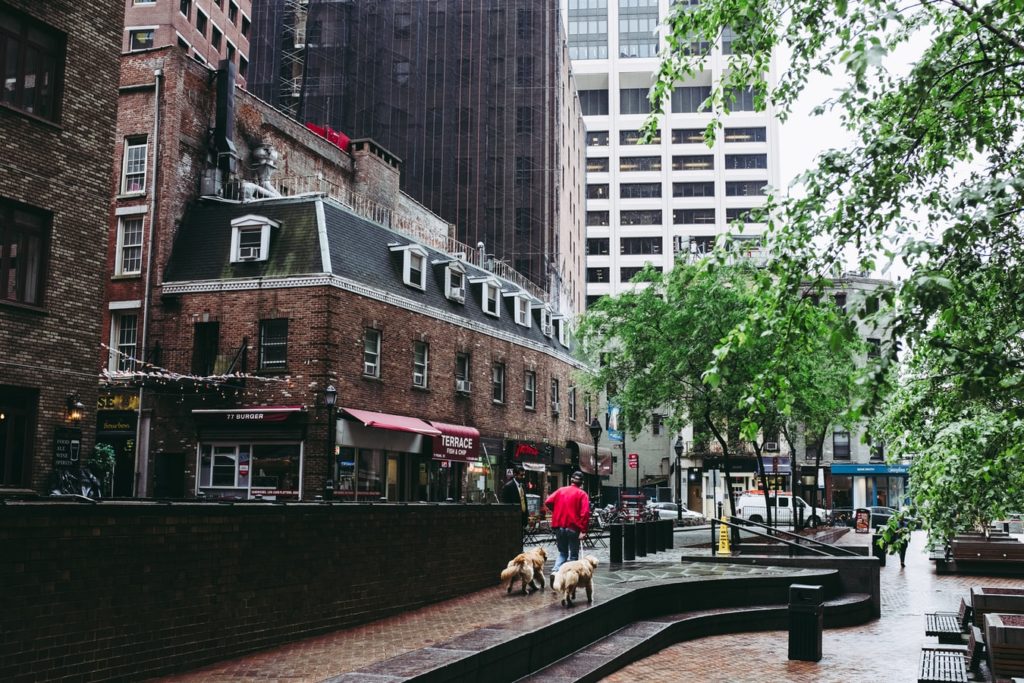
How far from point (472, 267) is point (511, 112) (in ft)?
81.5

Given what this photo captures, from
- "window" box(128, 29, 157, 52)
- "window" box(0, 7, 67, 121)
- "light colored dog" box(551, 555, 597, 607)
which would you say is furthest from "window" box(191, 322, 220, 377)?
"window" box(128, 29, 157, 52)

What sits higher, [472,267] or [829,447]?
[472,267]

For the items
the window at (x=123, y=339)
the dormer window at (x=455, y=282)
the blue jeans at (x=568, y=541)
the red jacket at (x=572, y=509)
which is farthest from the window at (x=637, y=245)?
the red jacket at (x=572, y=509)

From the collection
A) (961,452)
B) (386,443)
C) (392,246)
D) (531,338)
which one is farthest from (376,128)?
(961,452)

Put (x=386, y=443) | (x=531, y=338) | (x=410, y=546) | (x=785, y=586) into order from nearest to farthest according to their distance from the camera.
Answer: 1. (x=410, y=546)
2. (x=785, y=586)
3. (x=386, y=443)
4. (x=531, y=338)

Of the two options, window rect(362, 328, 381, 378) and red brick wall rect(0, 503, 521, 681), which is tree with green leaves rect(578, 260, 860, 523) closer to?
window rect(362, 328, 381, 378)

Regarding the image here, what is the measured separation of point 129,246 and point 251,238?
3.85m

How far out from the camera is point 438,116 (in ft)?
196

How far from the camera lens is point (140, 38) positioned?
56094 mm

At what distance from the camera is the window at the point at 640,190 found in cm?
9581

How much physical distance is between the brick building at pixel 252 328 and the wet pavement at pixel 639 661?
1153 centimetres

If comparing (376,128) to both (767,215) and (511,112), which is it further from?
(767,215)

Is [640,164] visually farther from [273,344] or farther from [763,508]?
[273,344]

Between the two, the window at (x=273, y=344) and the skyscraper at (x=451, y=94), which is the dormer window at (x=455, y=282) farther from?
the skyscraper at (x=451, y=94)
